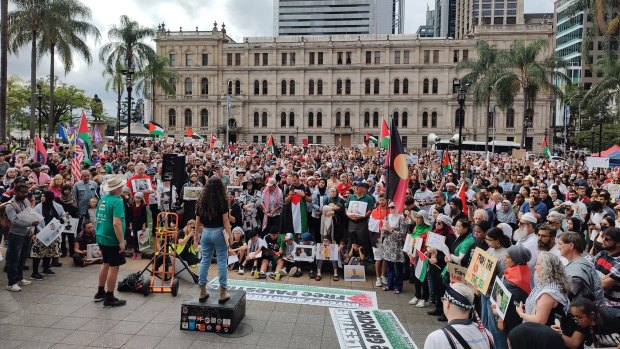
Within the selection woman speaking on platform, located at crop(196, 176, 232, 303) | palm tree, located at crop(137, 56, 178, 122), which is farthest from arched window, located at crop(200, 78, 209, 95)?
woman speaking on platform, located at crop(196, 176, 232, 303)

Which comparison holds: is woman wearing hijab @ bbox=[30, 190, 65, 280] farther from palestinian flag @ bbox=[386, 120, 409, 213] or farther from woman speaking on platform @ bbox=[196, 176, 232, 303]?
palestinian flag @ bbox=[386, 120, 409, 213]

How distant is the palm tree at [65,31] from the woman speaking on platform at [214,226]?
89.6 feet

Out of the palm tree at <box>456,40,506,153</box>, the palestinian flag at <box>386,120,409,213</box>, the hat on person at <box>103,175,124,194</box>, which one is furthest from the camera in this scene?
the palm tree at <box>456,40,506,153</box>

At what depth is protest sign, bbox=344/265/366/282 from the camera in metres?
9.32

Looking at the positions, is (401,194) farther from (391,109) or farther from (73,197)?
(391,109)

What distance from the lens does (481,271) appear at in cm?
536

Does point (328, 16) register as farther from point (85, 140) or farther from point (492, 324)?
point (492, 324)

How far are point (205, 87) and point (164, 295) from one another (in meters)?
72.7

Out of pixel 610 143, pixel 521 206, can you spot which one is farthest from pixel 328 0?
pixel 521 206

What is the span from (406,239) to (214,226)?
12.1 feet

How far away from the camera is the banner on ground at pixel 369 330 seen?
623 centimetres

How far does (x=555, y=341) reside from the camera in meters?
3.34

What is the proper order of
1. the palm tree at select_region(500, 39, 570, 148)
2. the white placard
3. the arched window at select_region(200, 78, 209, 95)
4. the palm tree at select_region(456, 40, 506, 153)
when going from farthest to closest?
1. the arched window at select_region(200, 78, 209, 95)
2. the palm tree at select_region(456, 40, 506, 153)
3. the palm tree at select_region(500, 39, 570, 148)
4. the white placard

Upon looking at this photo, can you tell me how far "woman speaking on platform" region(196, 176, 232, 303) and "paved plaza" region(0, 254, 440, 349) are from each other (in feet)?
2.38
